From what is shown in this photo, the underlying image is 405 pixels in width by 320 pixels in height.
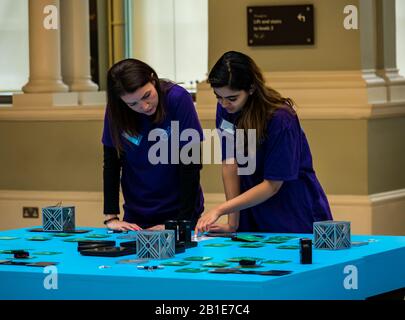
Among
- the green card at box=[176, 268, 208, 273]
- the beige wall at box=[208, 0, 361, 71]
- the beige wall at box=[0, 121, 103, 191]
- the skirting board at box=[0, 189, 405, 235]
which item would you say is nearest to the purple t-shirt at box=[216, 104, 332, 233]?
the green card at box=[176, 268, 208, 273]

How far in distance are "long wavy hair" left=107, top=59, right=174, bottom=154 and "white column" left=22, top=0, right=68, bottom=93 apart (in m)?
4.17

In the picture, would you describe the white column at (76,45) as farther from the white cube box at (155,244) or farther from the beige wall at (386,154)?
the white cube box at (155,244)

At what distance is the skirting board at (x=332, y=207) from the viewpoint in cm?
813

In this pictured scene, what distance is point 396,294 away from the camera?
4.68 metres

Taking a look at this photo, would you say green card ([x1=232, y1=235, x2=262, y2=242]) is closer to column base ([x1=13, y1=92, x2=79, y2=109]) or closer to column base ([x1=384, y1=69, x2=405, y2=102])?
column base ([x1=384, y1=69, x2=405, y2=102])

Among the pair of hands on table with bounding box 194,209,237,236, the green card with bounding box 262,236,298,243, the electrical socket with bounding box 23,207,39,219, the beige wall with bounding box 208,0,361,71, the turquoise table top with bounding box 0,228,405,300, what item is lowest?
the electrical socket with bounding box 23,207,39,219

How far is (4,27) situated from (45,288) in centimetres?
698

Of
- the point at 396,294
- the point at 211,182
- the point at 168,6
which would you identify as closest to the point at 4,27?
the point at 168,6

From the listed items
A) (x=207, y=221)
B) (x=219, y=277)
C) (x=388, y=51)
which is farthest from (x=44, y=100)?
(x=219, y=277)

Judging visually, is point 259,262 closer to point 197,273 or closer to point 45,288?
point 197,273

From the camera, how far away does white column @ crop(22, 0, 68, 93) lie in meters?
9.55

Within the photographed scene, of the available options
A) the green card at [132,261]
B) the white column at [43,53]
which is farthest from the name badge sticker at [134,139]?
the white column at [43,53]

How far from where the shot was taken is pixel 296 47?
8336 mm

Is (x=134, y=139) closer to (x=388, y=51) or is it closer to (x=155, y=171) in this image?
(x=155, y=171)
